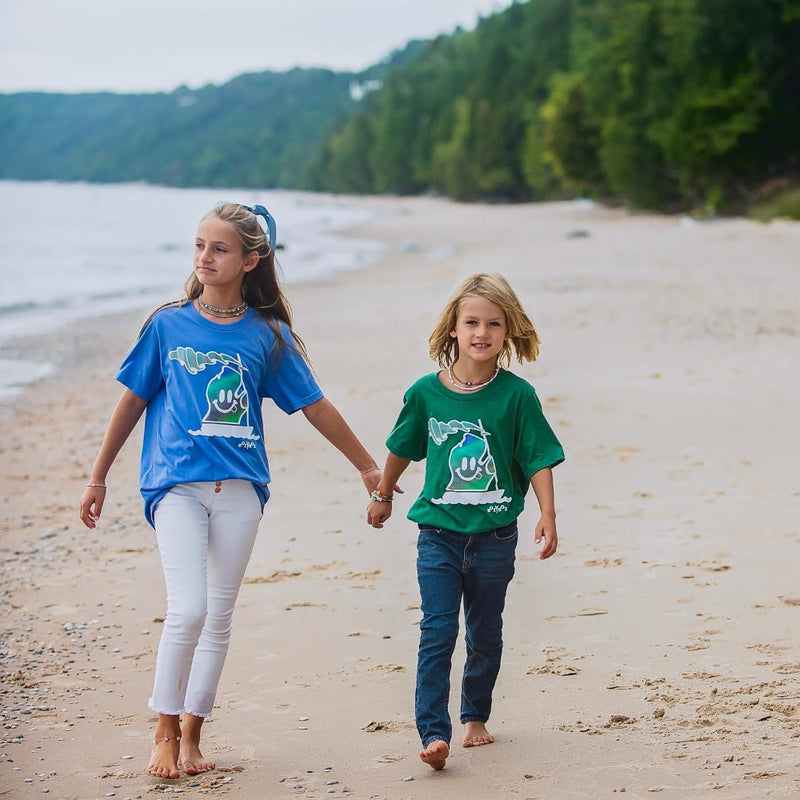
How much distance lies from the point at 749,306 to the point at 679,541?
359 inches

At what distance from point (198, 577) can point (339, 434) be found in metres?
0.68

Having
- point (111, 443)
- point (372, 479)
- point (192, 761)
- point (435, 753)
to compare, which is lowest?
point (192, 761)


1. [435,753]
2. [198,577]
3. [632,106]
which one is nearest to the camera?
[435,753]

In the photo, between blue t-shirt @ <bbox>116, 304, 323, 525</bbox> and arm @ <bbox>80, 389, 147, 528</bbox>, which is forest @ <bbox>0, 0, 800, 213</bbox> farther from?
arm @ <bbox>80, 389, 147, 528</bbox>

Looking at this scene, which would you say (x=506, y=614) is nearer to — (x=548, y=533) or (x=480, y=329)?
(x=548, y=533)

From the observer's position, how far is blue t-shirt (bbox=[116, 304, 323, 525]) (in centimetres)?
348

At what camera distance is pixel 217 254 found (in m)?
3.63

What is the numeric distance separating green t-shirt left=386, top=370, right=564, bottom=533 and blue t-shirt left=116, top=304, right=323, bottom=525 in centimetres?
51

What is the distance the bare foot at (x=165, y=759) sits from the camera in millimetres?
3459

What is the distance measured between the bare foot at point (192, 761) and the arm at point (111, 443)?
740 mm

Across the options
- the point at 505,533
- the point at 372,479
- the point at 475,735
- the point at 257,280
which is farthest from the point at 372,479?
the point at 475,735

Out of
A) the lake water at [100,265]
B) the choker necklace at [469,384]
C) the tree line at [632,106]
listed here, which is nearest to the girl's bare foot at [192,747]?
the choker necklace at [469,384]

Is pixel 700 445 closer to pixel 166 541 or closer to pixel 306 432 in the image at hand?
pixel 306 432

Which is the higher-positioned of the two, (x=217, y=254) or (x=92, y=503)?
(x=217, y=254)
